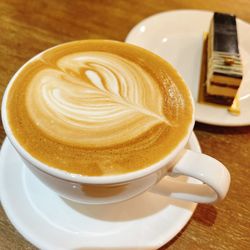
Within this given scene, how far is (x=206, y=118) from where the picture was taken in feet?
2.64

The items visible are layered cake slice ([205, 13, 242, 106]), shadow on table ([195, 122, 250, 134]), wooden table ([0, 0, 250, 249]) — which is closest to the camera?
wooden table ([0, 0, 250, 249])

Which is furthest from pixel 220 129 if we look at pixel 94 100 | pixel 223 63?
pixel 94 100

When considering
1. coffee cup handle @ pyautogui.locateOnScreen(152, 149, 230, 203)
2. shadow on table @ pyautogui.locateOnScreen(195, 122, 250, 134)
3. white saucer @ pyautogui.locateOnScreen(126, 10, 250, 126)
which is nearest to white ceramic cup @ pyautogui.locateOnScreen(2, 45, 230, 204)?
coffee cup handle @ pyautogui.locateOnScreen(152, 149, 230, 203)

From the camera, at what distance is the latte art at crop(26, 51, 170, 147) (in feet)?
1.65

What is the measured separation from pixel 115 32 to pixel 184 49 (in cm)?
22

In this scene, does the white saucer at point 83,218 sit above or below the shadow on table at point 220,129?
above

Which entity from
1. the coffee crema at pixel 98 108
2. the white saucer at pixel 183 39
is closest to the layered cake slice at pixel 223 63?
the white saucer at pixel 183 39

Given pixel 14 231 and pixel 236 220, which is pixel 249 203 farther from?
pixel 14 231

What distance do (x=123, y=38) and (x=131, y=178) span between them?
0.67 metres

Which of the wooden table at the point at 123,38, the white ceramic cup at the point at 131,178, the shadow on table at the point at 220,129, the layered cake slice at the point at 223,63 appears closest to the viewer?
the white ceramic cup at the point at 131,178

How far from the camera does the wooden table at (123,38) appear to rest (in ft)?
1.99

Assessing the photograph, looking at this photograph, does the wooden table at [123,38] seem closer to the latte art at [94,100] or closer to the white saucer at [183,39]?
the white saucer at [183,39]

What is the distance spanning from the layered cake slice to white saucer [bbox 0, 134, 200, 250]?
0.42 meters

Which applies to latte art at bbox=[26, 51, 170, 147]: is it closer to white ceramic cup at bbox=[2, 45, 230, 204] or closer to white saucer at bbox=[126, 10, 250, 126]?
white ceramic cup at bbox=[2, 45, 230, 204]
